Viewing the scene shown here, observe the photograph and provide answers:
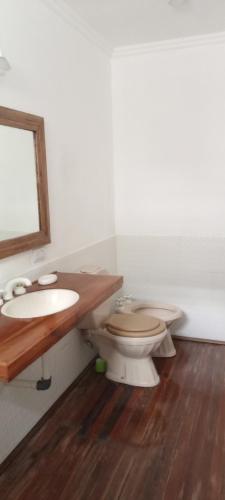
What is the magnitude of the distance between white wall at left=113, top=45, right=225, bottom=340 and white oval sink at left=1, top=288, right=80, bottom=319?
1509 mm

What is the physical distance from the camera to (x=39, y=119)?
1974mm

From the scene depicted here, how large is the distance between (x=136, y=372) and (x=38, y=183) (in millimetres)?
1364

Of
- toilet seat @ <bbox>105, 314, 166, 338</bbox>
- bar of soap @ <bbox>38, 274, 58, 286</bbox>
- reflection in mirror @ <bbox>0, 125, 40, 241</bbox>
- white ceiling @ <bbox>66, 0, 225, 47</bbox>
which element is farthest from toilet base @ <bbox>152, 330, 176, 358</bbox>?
white ceiling @ <bbox>66, 0, 225, 47</bbox>

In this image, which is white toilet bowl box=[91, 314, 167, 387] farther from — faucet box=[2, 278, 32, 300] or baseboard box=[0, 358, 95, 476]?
faucet box=[2, 278, 32, 300]

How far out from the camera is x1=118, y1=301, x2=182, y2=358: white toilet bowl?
111 inches

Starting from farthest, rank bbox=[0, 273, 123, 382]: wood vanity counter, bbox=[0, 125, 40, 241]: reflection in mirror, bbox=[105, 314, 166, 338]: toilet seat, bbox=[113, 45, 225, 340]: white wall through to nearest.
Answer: bbox=[113, 45, 225, 340]: white wall
bbox=[105, 314, 166, 338]: toilet seat
bbox=[0, 125, 40, 241]: reflection in mirror
bbox=[0, 273, 123, 382]: wood vanity counter

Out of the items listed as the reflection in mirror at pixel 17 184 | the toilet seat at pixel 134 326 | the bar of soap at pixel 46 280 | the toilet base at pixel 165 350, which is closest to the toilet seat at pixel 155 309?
the toilet base at pixel 165 350

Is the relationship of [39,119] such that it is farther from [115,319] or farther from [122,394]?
[122,394]

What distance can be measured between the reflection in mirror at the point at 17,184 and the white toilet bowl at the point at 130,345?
86cm

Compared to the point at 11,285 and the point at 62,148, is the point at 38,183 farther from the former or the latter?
the point at 11,285

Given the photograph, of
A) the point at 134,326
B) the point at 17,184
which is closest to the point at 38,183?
the point at 17,184

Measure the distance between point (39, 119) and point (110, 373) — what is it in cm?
168

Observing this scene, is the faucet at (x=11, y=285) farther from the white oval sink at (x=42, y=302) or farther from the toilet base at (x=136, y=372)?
the toilet base at (x=136, y=372)

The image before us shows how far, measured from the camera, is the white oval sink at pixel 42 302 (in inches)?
64.9
